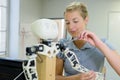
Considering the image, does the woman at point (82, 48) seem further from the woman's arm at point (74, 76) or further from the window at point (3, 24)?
the window at point (3, 24)

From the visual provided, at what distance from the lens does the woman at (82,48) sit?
980mm

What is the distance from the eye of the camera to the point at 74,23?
40.3 inches

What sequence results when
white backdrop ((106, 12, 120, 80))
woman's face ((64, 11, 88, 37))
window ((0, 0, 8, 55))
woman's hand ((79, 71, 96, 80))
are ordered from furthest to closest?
white backdrop ((106, 12, 120, 80))
window ((0, 0, 8, 55))
woman's face ((64, 11, 88, 37))
woman's hand ((79, 71, 96, 80))

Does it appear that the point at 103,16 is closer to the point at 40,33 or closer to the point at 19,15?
the point at 19,15

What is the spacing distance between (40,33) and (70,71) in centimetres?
35

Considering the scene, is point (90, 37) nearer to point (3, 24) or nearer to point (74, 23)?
point (74, 23)

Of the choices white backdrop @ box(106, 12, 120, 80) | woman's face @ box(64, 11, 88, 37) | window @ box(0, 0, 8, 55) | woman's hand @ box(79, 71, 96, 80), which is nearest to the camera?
woman's hand @ box(79, 71, 96, 80)

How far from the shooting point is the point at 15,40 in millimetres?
3391

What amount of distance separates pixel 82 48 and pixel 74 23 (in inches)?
5.6

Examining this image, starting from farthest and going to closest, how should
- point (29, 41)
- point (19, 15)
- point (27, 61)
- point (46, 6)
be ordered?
point (46, 6), point (29, 41), point (19, 15), point (27, 61)

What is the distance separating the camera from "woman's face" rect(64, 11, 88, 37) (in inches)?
39.9

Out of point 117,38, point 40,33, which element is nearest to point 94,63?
point 40,33

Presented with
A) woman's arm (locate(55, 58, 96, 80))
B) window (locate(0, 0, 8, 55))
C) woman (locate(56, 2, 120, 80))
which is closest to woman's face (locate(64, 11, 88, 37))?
woman (locate(56, 2, 120, 80))

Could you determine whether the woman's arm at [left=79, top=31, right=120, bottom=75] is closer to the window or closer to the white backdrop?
the window
